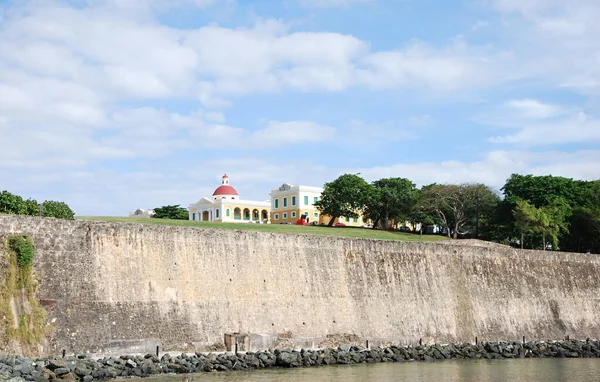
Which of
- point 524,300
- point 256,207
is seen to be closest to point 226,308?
point 524,300

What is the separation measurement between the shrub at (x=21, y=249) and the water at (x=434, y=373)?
214 inches

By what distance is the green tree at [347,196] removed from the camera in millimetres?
72375

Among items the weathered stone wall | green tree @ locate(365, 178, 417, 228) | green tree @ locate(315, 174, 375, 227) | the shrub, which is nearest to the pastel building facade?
green tree @ locate(315, 174, 375, 227)

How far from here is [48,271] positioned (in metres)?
22.3

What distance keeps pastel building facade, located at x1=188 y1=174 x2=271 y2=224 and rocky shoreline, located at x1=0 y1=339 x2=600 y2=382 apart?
53.1m

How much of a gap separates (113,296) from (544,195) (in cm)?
4498

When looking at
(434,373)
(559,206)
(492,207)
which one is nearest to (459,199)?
(492,207)

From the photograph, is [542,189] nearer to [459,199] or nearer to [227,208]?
[459,199]

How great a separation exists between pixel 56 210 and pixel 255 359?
1075 centimetres

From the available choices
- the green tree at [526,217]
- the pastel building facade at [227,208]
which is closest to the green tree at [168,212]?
the pastel building facade at [227,208]

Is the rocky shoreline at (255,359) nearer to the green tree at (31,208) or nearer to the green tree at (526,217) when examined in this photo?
the green tree at (31,208)

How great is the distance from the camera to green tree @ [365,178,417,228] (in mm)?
71125

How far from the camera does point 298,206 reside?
83062 mm

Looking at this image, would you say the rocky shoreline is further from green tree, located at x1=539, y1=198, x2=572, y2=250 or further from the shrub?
green tree, located at x1=539, y1=198, x2=572, y2=250
